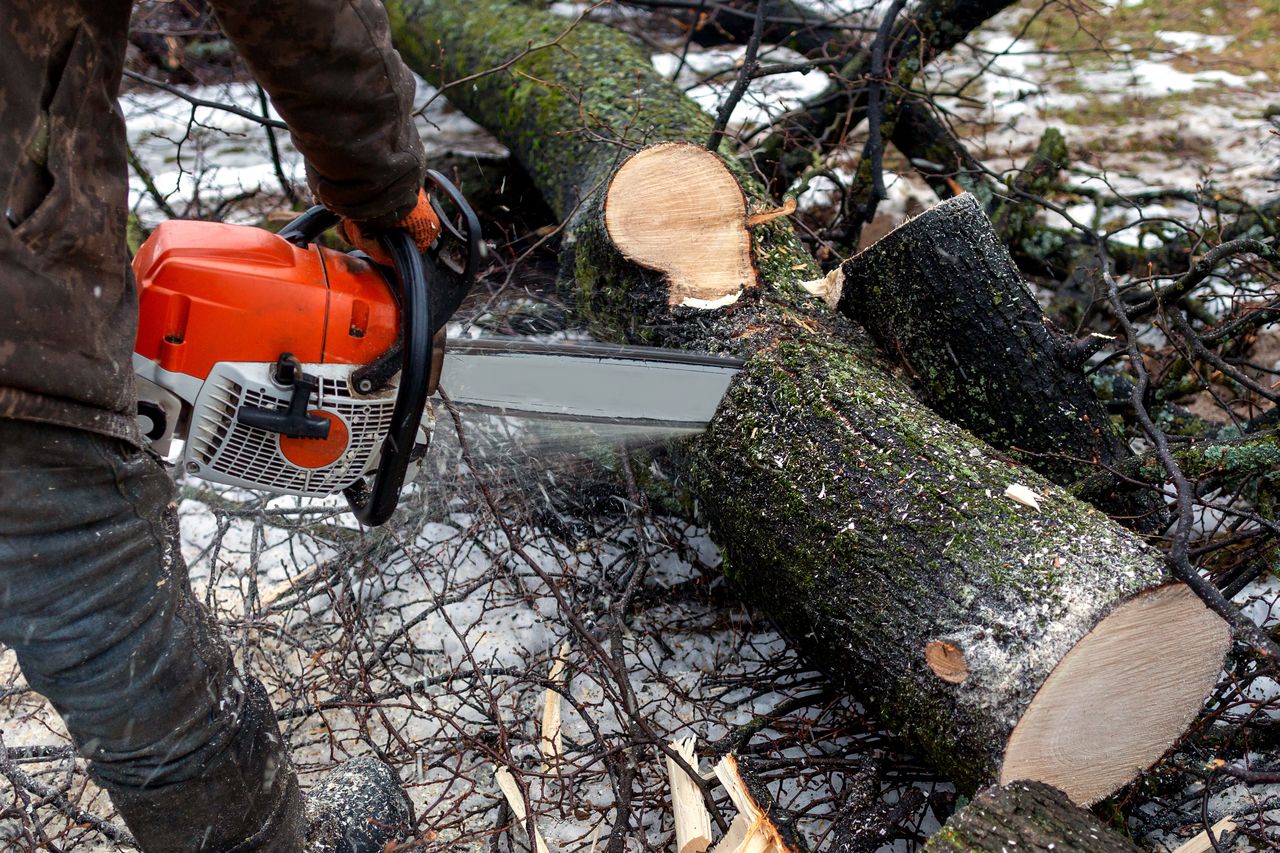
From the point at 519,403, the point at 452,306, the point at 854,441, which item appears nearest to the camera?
the point at 452,306

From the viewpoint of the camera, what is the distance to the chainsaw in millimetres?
1656

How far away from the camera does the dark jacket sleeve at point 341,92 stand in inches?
54.8

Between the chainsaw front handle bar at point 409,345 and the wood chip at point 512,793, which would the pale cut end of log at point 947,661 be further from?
the chainsaw front handle bar at point 409,345

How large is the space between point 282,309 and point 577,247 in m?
1.14

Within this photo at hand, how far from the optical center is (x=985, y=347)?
7.63 ft

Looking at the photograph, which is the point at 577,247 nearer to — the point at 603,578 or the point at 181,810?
the point at 603,578

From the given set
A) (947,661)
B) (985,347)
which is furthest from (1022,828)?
(985,347)

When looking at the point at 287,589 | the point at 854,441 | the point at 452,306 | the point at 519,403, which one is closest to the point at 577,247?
the point at 519,403

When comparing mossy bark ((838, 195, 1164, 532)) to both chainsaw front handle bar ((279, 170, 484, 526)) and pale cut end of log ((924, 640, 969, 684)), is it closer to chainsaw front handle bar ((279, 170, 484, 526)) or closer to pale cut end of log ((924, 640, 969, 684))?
pale cut end of log ((924, 640, 969, 684))

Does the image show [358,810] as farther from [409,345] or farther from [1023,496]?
[1023,496]

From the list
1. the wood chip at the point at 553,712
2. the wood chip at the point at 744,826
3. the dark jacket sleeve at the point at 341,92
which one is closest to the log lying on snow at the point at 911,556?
the wood chip at the point at 744,826

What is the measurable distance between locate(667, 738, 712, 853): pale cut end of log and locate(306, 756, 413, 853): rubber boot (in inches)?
21.9

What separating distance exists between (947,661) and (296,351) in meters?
1.30

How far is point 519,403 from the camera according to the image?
2.17 meters
